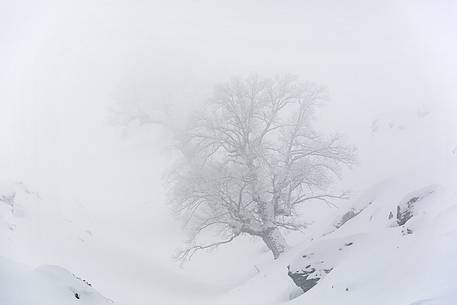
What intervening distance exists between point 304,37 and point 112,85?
22142 mm

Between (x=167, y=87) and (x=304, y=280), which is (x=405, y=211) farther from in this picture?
(x=167, y=87)

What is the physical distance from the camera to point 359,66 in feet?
165

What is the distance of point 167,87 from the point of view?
36.8 meters

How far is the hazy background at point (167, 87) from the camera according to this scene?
27688mm

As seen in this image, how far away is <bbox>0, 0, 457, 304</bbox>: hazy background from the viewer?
90.8 ft

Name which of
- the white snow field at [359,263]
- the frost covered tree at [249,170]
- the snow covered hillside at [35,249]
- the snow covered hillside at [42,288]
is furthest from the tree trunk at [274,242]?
the snow covered hillside at [42,288]

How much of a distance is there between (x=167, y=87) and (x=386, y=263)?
28.0 m

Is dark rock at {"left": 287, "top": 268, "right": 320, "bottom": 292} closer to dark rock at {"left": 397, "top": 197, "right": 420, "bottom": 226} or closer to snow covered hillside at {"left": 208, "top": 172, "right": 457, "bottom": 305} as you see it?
snow covered hillside at {"left": 208, "top": 172, "right": 457, "bottom": 305}

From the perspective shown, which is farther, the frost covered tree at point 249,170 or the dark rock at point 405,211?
the frost covered tree at point 249,170

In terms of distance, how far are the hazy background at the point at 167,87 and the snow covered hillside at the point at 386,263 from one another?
3.94 m

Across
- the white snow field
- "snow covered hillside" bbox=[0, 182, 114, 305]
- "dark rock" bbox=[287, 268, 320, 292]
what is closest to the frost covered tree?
the white snow field

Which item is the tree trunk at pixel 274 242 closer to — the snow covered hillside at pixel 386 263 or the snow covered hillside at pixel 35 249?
the snow covered hillside at pixel 386 263

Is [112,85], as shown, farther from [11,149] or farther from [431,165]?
[431,165]

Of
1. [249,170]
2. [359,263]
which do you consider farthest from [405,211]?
[249,170]
